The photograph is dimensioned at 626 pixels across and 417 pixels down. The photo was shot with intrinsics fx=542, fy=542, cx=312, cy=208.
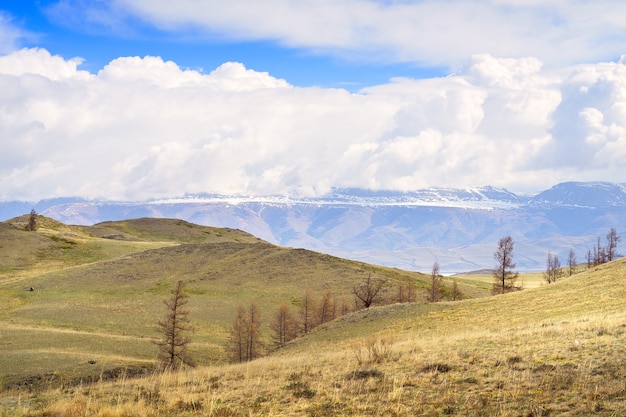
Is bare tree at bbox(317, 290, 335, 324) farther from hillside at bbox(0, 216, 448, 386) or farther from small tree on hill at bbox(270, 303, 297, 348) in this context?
hillside at bbox(0, 216, 448, 386)

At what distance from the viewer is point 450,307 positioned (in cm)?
5272

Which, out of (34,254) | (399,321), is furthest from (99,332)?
(34,254)

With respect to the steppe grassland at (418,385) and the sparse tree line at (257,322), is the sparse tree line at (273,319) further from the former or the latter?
the steppe grassland at (418,385)

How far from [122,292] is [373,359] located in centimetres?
8666

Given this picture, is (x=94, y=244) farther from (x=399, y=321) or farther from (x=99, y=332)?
(x=399, y=321)

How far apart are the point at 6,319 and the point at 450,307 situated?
191ft

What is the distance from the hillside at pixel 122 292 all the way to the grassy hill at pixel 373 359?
0.43m

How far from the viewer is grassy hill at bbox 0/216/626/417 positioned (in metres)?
14.3

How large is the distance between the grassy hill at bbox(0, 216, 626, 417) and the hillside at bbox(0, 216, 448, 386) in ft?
1.41

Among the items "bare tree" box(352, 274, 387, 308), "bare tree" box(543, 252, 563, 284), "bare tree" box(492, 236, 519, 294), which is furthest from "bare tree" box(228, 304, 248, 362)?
"bare tree" box(543, 252, 563, 284)

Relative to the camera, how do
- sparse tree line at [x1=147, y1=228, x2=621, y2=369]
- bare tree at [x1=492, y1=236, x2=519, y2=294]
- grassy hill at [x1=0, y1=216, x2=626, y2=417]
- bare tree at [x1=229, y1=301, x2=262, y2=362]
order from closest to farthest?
1. grassy hill at [x1=0, y1=216, x2=626, y2=417]
2. sparse tree line at [x1=147, y1=228, x2=621, y2=369]
3. bare tree at [x1=229, y1=301, x2=262, y2=362]
4. bare tree at [x1=492, y1=236, x2=519, y2=294]

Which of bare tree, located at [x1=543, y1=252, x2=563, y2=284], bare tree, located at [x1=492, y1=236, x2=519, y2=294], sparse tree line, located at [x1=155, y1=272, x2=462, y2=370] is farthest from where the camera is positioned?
bare tree, located at [x1=543, y1=252, x2=563, y2=284]

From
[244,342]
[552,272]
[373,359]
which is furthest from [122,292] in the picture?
[552,272]

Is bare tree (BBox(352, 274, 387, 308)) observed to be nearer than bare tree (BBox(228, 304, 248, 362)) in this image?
No
